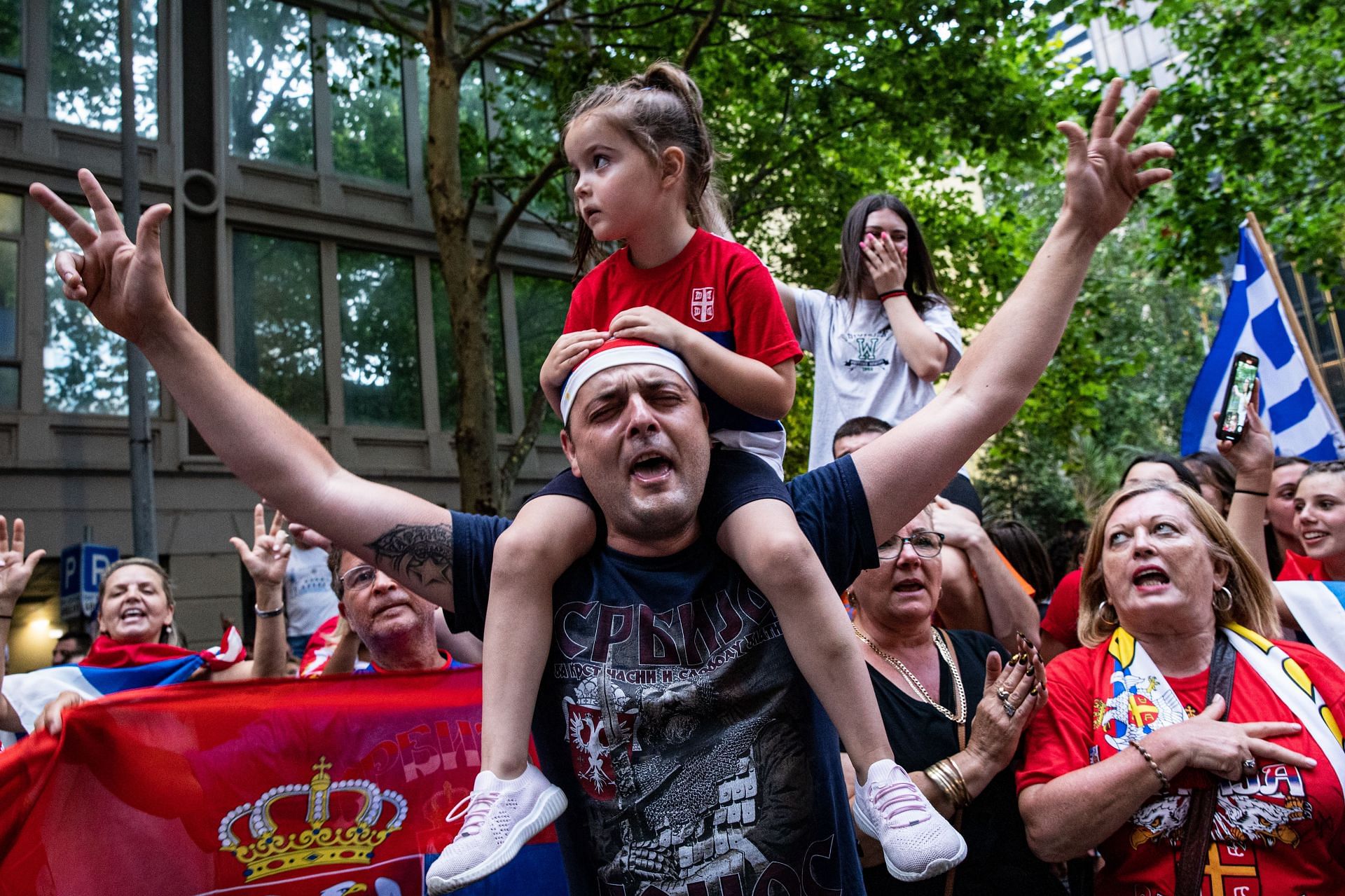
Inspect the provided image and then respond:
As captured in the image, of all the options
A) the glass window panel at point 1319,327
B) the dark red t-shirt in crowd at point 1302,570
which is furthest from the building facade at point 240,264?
the glass window panel at point 1319,327

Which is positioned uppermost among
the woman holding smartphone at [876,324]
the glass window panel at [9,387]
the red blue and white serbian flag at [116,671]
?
the glass window panel at [9,387]

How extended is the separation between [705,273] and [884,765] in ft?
4.67

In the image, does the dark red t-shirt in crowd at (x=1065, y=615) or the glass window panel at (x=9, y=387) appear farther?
the glass window panel at (x=9, y=387)

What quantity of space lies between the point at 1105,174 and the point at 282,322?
15522 mm

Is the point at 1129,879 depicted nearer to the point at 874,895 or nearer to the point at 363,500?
the point at 874,895

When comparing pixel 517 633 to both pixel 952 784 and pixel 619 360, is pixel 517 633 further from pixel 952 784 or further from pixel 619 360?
pixel 952 784

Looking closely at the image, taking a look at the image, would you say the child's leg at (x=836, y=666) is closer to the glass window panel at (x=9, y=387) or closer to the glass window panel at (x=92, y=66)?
the glass window panel at (x=9, y=387)

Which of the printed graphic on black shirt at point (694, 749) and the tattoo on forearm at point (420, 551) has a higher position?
the tattoo on forearm at point (420, 551)

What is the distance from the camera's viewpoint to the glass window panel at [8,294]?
14.1 metres

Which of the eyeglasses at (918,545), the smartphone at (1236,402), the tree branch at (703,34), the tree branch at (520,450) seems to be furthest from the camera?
the tree branch at (520,450)

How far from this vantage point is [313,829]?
340cm

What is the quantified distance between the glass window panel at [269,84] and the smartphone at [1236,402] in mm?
15224

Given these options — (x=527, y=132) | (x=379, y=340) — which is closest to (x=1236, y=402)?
(x=379, y=340)

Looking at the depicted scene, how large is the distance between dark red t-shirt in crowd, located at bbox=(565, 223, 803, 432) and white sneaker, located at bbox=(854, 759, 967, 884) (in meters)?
0.97
